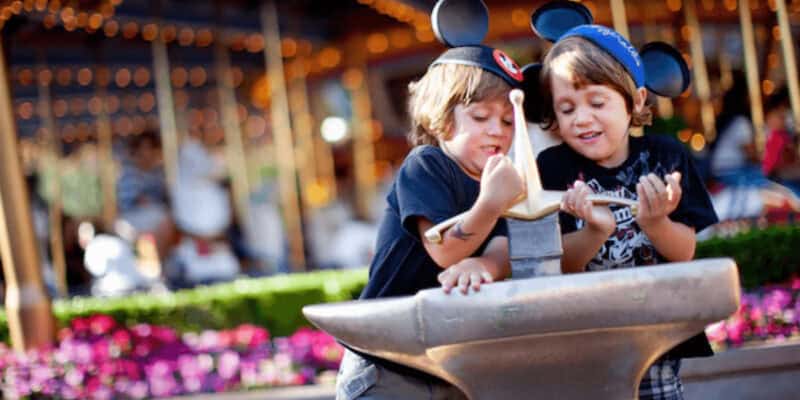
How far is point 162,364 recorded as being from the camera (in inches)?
215

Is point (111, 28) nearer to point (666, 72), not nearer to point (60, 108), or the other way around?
point (60, 108)

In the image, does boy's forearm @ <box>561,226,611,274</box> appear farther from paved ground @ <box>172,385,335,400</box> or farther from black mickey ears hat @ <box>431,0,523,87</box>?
paved ground @ <box>172,385,335,400</box>

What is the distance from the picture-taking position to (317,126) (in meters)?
16.7

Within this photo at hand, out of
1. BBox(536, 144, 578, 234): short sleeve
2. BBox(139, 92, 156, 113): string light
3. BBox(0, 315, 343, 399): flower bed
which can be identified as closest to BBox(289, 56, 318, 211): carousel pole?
BBox(139, 92, 156, 113): string light

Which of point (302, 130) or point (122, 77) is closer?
point (122, 77)

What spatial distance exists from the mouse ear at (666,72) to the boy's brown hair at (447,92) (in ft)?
1.50

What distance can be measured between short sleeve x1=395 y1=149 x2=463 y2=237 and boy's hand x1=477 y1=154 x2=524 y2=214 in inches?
8.8

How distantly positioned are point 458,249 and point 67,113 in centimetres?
1739

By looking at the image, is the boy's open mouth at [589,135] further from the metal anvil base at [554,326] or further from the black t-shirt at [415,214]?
the metal anvil base at [554,326]

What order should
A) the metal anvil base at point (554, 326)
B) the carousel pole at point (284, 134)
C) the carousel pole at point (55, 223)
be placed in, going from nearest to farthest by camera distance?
1. the metal anvil base at point (554, 326)
2. the carousel pole at point (55, 223)
3. the carousel pole at point (284, 134)

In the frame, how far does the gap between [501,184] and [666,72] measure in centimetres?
79

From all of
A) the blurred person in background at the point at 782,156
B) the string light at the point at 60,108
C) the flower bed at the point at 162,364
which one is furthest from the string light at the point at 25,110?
the blurred person in background at the point at 782,156

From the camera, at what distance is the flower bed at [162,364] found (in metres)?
5.18

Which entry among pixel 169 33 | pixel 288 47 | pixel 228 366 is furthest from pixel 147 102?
pixel 228 366
